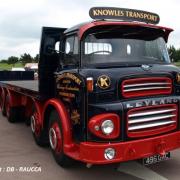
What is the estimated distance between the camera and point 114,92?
18.3ft

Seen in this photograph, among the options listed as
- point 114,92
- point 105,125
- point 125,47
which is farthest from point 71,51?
point 105,125

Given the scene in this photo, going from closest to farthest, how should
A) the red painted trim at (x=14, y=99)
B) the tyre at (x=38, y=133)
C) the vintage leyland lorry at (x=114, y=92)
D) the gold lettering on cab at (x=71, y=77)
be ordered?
the vintage leyland lorry at (x=114, y=92), the gold lettering on cab at (x=71, y=77), the tyre at (x=38, y=133), the red painted trim at (x=14, y=99)

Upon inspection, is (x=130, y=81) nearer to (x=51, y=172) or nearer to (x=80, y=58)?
(x=80, y=58)

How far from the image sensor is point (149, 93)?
5836 millimetres

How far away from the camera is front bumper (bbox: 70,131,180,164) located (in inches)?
211

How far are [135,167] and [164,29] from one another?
7.99ft

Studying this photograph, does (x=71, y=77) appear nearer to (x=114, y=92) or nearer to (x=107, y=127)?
(x=114, y=92)

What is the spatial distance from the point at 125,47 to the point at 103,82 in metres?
0.92

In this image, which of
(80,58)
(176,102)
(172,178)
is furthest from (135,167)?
(80,58)

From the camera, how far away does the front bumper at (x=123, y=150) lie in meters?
5.35

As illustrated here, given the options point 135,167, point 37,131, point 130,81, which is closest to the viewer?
point 130,81

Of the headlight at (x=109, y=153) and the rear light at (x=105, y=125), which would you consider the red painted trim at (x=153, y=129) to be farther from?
the headlight at (x=109, y=153)

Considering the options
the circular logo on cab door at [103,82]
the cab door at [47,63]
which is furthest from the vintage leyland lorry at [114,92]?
the cab door at [47,63]

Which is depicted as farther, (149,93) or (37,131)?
(37,131)
